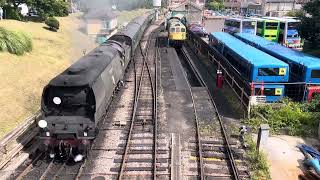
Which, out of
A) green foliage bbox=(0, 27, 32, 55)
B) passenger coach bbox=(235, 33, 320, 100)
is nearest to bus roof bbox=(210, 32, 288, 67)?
passenger coach bbox=(235, 33, 320, 100)

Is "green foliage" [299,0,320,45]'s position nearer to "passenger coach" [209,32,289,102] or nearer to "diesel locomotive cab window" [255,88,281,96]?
"passenger coach" [209,32,289,102]

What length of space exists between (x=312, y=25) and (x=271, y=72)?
39.4 feet

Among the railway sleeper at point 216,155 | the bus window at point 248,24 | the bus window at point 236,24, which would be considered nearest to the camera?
the railway sleeper at point 216,155

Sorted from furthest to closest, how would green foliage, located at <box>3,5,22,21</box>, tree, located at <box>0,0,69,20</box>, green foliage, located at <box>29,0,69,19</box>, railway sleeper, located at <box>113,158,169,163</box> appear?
green foliage, located at <box>29,0,69,19</box>, tree, located at <box>0,0,69,20</box>, green foliage, located at <box>3,5,22,21</box>, railway sleeper, located at <box>113,158,169,163</box>

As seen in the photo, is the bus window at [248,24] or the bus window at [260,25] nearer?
the bus window at [248,24]

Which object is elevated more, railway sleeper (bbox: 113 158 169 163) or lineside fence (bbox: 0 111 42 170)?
lineside fence (bbox: 0 111 42 170)

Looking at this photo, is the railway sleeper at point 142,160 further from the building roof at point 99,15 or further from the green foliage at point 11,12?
the building roof at point 99,15

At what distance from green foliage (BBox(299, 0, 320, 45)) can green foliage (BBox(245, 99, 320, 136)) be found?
11.9 meters

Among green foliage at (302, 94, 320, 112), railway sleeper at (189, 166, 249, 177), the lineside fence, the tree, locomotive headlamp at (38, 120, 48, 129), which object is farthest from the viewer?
the tree

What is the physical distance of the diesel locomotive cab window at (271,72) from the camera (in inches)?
728

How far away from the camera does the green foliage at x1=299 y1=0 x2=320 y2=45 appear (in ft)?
90.0

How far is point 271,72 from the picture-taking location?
18.6 metres

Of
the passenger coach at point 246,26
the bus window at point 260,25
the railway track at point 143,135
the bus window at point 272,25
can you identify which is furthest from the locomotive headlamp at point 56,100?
the bus window at point 260,25

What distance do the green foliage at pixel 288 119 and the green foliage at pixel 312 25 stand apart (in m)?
11.9
